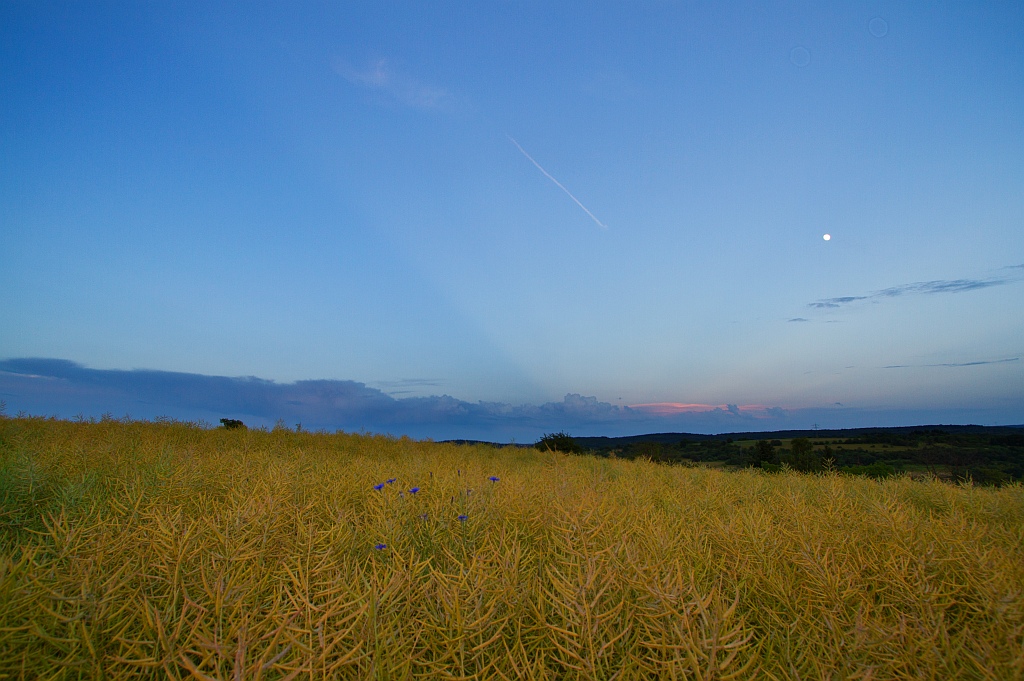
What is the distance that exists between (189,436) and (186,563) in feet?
29.7

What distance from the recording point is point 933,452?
10.9 m

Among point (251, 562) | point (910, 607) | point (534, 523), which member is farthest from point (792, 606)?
point (251, 562)

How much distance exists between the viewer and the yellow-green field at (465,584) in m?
1.58

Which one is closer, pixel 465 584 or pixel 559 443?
pixel 465 584

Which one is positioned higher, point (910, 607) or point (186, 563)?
point (186, 563)

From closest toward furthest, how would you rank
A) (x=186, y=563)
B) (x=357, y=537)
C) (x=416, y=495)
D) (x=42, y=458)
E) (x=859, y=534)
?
1. (x=186, y=563)
2. (x=357, y=537)
3. (x=859, y=534)
4. (x=416, y=495)
5. (x=42, y=458)

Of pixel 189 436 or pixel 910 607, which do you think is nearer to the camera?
pixel 910 607

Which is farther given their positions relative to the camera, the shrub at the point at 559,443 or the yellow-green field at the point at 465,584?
the shrub at the point at 559,443

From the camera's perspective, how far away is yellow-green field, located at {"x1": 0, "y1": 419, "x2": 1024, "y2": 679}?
5.19 ft

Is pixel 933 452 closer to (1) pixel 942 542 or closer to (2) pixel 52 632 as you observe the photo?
(1) pixel 942 542

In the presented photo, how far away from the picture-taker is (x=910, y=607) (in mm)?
2598

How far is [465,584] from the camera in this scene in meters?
1.91

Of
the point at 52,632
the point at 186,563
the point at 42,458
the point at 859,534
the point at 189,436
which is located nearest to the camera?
the point at 52,632

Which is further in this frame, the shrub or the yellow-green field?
the shrub
